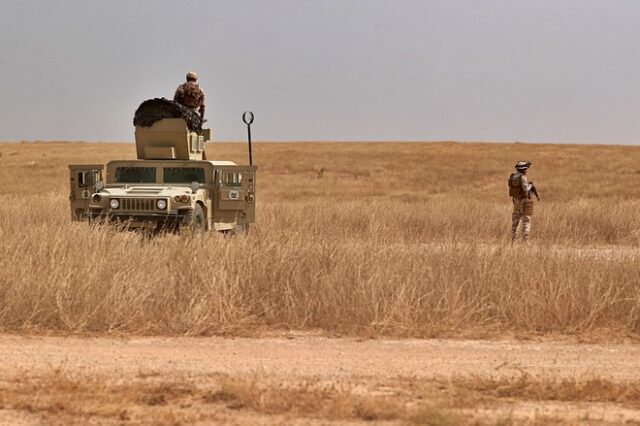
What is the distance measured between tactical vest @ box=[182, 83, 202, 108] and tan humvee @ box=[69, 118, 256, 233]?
482mm

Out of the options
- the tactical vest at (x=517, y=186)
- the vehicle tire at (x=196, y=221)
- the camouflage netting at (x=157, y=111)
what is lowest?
the vehicle tire at (x=196, y=221)

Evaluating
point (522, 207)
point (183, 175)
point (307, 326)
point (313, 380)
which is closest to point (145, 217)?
point (183, 175)

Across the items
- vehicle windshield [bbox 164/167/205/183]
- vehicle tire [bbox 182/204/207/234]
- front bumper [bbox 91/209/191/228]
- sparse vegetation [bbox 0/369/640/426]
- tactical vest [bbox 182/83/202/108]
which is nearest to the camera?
sparse vegetation [bbox 0/369/640/426]

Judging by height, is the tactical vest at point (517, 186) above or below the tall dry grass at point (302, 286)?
above

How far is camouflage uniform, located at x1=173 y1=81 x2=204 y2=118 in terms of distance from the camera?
1439cm

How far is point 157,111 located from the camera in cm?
1410

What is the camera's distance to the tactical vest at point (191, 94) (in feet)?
47.2

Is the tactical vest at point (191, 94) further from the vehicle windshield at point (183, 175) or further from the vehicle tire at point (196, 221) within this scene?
the vehicle tire at point (196, 221)

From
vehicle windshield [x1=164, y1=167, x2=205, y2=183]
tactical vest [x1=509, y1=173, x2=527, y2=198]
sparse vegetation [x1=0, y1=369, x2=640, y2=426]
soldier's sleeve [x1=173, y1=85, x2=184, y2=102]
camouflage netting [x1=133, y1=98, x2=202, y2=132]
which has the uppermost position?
soldier's sleeve [x1=173, y1=85, x2=184, y2=102]

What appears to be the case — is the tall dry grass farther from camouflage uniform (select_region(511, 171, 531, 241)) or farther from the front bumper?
camouflage uniform (select_region(511, 171, 531, 241))

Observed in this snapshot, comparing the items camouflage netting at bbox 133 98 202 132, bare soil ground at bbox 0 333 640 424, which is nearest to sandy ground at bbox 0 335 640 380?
bare soil ground at bbox 0 333 640 424

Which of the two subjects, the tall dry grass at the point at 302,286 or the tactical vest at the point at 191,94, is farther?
the tactical vest at the point at 191,94

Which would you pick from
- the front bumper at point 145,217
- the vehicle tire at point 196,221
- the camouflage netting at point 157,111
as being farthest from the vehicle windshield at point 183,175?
the front bumper at point 145,217

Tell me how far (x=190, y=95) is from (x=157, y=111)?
637 millimetres
